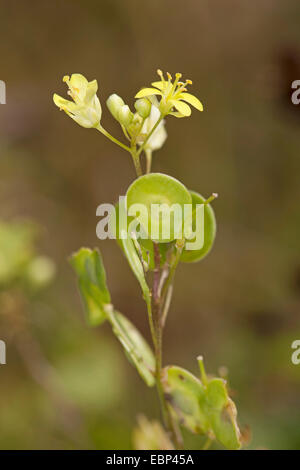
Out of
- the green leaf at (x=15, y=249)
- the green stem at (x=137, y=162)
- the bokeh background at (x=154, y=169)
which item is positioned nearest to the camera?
the green stem at (x=137, y=162)

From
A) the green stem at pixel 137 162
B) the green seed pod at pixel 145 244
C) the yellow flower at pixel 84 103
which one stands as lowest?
the green seed pod at pixel 145 244

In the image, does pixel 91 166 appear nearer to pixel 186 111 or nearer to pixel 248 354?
pixel 248 354

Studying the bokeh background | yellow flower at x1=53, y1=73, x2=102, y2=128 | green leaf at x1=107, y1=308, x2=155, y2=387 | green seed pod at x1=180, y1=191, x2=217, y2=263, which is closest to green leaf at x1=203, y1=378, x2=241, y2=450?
green leaf at x1=107, y1=308, x2=155, y2=387

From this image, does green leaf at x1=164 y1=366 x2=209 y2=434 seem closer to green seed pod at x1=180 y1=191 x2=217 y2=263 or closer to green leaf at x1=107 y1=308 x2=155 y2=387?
green leaf at x1=107 y1=308 x2=155 y2=387

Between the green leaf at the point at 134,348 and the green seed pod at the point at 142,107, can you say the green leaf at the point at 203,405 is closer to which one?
the green leaf at the point at 134,348

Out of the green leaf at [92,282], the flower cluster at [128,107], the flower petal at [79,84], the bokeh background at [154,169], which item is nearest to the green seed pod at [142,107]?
the flower cluster at [128,107]

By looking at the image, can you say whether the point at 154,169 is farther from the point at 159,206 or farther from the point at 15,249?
the point at 159,206

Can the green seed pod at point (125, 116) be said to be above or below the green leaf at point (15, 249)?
above

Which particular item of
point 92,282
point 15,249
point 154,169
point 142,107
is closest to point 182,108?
point 142,107
